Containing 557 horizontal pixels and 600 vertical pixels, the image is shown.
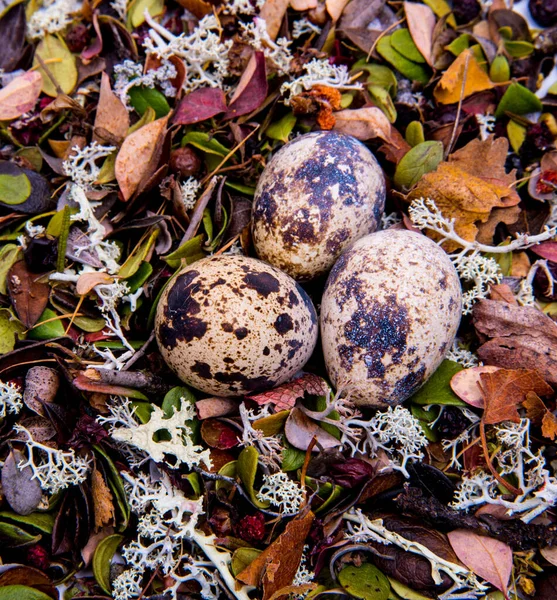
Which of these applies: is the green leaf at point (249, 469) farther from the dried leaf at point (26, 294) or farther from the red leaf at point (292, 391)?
the dried leaf at point (26, 294)

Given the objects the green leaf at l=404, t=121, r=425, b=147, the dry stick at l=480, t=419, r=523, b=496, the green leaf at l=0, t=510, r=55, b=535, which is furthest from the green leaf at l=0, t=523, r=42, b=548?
the green leaf at l=404, t=121, r=425, b=147

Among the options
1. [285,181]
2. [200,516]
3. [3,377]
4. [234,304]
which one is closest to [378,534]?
[200,516]

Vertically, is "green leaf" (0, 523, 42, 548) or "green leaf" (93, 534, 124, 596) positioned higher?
"green leaf" (0, 523, 42, 548)

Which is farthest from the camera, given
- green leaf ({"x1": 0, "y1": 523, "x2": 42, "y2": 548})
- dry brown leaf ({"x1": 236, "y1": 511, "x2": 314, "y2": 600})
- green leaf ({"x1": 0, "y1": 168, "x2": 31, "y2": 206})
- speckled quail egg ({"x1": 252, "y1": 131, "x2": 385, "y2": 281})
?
green leaf ({"x1": 0, "y1": 168, "x2": 31, "y2": 206})

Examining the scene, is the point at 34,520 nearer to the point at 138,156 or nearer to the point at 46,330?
the point at 46,330

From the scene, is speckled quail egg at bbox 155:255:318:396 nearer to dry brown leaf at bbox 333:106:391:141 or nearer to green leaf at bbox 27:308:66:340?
green leaf at bbox 27:308:66:340

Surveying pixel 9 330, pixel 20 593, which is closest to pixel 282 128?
pixel 9 330

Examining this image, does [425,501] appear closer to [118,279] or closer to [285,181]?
[285,181]
